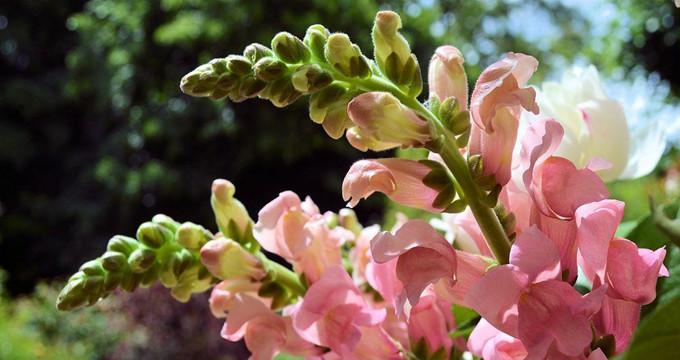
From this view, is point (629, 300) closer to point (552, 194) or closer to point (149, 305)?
point (552, 194)

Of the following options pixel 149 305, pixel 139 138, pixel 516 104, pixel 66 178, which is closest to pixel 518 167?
pixel 516 104

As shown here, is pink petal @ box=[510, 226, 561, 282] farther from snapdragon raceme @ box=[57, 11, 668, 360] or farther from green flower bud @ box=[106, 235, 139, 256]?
green flower bud @ box=[106, 235, 139, 256]

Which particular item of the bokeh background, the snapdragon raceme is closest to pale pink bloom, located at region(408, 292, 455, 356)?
the snapdragon raceme

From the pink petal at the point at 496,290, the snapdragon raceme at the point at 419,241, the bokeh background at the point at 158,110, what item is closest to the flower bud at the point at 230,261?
the snapdragon raceme at the point at 419,241

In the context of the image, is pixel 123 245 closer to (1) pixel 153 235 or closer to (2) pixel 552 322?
(1) pixel 153 235

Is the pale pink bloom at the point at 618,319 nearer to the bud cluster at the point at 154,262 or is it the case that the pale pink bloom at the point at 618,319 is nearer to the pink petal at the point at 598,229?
the pink petal at the point at 598,229
